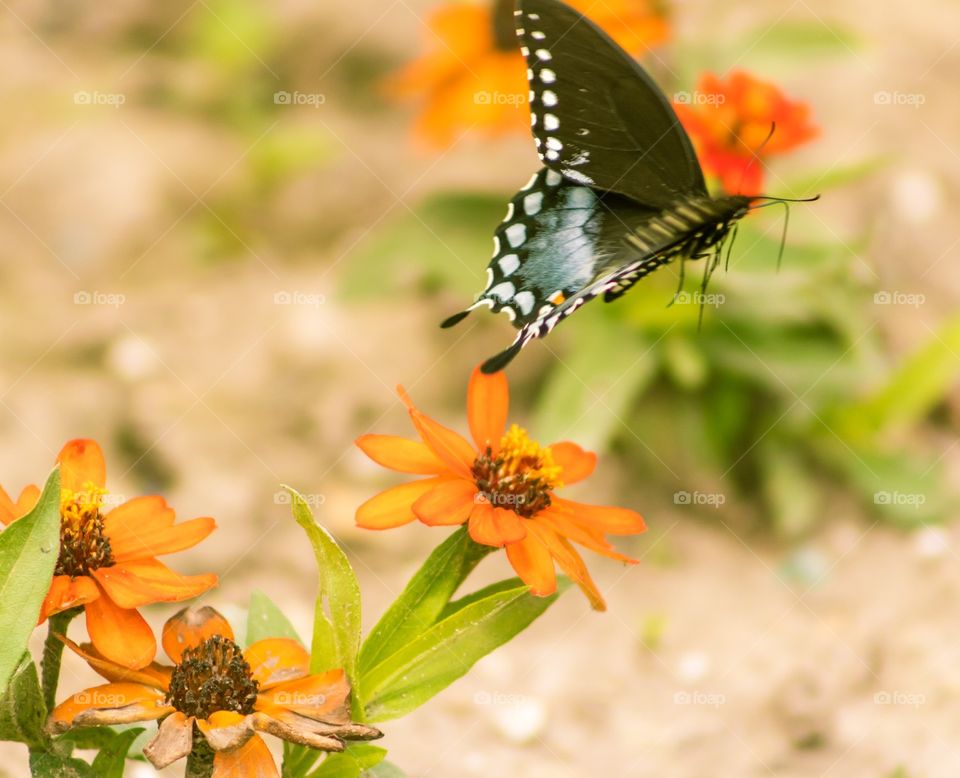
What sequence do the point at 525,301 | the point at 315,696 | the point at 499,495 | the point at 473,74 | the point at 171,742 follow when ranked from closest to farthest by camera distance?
the point at 171,742 → the point at 315,696 → the point at 499,495 → the point at 525,301 → the point at 473,74

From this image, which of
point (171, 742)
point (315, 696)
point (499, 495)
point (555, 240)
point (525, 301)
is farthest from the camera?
point (555, 240)

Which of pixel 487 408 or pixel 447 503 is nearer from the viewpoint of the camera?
pixel 447 503

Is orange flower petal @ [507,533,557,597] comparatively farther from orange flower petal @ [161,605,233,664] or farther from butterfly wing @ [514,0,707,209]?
butterfly wing @ [514,0,707,209]

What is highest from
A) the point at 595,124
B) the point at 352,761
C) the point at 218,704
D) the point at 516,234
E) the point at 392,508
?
the point at 595,124

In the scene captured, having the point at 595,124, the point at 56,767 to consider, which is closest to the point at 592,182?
the point at 595,124

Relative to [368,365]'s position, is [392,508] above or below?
above

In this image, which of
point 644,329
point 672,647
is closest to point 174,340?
point 644,329

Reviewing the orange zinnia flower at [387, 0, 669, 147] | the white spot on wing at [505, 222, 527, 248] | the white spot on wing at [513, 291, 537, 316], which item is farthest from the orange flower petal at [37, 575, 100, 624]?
the orange zinnia flower at [387, 0, 669, 147]

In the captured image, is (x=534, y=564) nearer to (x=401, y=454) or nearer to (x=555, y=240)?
(x=401, y=454)
